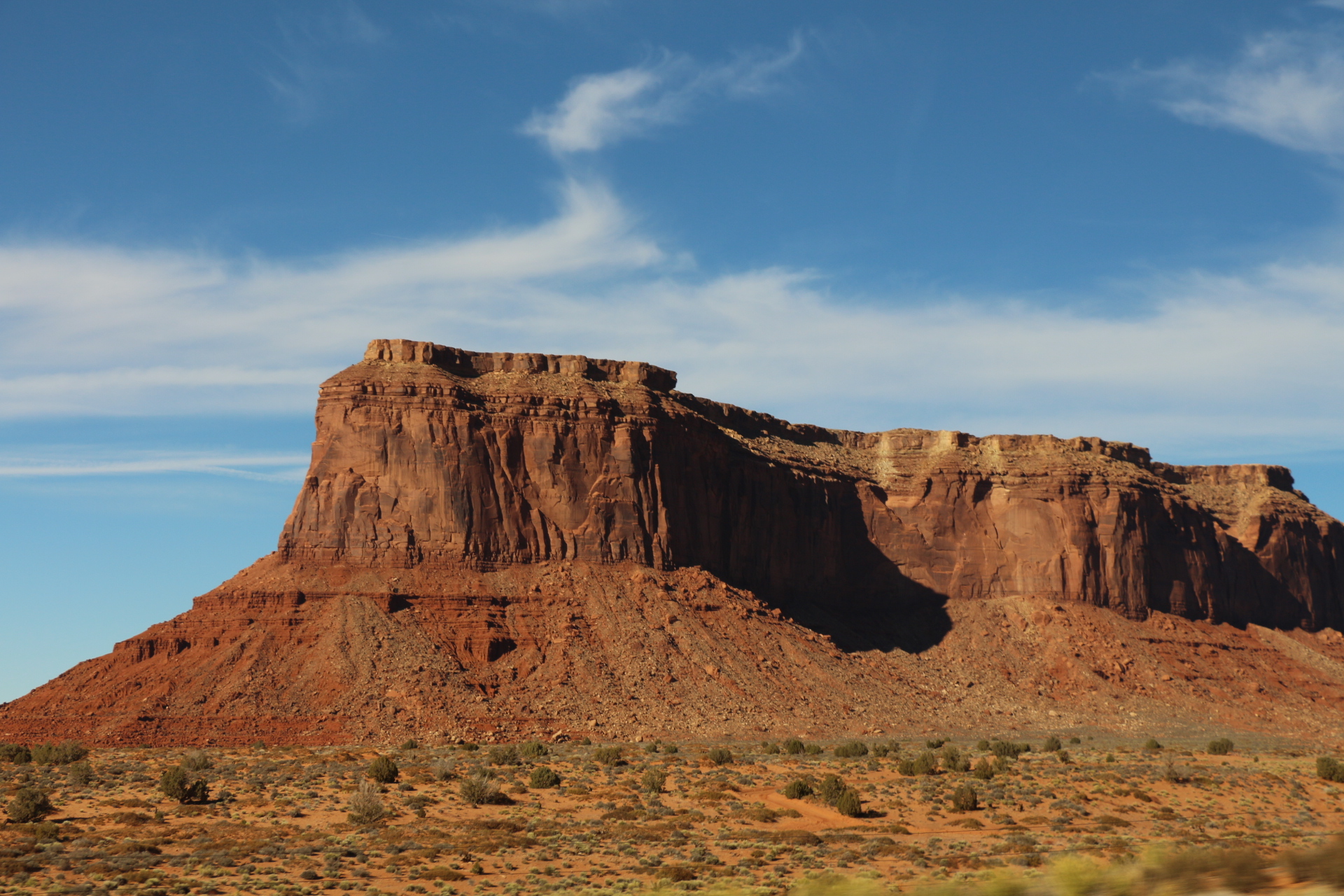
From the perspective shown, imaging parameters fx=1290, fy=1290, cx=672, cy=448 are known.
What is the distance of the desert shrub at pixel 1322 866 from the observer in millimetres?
10289

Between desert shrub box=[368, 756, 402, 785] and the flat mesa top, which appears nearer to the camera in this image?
desert shrub box=[368, 756, 402, 785]

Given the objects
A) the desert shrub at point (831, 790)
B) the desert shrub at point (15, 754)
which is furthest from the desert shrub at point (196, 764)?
the desert shrub at point (831, 790)

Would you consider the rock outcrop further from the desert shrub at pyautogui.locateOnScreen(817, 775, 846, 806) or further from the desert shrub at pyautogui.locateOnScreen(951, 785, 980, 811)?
the desert shrub at pyautogui.locateOnScreen(951, 785, 980, 811)

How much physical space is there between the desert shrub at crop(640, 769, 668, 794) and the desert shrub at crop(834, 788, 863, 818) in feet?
20.2

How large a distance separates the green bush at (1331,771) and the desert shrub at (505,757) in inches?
1139

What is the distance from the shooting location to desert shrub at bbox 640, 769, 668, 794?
40.9 metres

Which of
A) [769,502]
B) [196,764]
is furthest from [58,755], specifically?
[769,502]

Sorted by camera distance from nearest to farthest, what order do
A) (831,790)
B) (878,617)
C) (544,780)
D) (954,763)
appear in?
(831,790)
(544,780)
(954,763)
(878,617)

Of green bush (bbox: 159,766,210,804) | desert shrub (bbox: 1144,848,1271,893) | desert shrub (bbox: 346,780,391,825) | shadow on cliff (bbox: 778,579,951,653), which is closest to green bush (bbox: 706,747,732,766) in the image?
desert shrub (bbox: 346,780,391,825)

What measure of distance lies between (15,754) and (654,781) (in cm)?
2560

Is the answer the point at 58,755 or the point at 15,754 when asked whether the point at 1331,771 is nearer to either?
the point at 58,755

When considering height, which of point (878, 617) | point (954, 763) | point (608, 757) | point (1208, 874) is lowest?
point (954, 763)

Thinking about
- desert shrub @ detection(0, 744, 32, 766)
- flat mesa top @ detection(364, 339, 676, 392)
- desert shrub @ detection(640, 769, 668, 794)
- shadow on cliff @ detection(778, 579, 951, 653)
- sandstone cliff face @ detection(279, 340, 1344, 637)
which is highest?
flat mesa top @ detection(364, 339, 676, 392)

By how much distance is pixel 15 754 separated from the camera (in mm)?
49062
